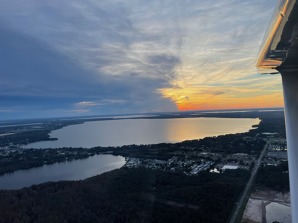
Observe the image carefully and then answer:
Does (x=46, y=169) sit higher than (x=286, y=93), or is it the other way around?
(x=286, y=93)

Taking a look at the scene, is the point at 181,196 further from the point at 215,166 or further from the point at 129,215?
the point at 215,166

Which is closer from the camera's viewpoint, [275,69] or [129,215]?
[275,69]

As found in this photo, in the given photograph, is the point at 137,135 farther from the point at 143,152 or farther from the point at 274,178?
the point at 274,178

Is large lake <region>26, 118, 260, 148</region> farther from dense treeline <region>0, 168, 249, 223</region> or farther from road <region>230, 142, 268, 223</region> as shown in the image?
dense treeline <region>0, 168, 249, 223</region>

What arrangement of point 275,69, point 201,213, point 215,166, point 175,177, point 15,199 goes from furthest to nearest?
point 215,166
point 175,177
point 15,199
point 201,213
point 275,69

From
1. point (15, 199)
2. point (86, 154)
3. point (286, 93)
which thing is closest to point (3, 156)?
point (86, 154)

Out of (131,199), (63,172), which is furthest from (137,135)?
(131,199)

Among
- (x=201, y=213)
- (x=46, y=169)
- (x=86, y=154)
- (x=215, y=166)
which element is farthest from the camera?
(x=86, y=154)

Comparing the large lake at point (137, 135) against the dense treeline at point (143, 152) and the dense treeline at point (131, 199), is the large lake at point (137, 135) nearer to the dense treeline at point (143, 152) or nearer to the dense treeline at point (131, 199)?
the dense treeline at point (143, 152)
